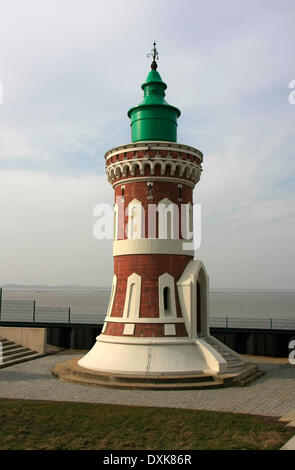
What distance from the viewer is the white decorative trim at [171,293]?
2047 centimetres

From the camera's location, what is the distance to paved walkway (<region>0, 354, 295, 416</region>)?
1487cm

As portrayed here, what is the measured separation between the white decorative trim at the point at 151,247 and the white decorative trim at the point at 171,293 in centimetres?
124

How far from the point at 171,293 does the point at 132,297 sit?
6.25ft

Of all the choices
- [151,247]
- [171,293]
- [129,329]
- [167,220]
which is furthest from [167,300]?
[167,220]

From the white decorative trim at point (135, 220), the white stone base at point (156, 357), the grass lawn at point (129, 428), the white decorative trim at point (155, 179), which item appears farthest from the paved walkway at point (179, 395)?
the white decorative trim at point (155, 179)

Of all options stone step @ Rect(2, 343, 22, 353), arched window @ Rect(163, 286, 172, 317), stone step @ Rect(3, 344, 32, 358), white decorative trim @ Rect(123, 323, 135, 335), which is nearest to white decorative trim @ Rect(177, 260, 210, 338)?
arched window @ Rect(163, 286, 172, 317)

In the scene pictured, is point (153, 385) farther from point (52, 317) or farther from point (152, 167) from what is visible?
point (52, 317)

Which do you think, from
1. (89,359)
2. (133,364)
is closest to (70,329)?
(89,359)

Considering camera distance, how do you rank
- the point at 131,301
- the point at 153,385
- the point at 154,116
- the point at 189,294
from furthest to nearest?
the point at 154,116 < the point at 131,301 < the point at 189,294 < the point at 153,385

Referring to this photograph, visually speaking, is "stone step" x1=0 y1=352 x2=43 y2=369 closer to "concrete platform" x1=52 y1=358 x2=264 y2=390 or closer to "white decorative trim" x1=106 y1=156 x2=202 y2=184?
"concrete platform" x1=52 y1=358 x2=264 y2=390

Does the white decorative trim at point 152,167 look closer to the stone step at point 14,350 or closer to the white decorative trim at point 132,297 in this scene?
the white decorative trim at point 132,297

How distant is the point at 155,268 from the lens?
21.0m
